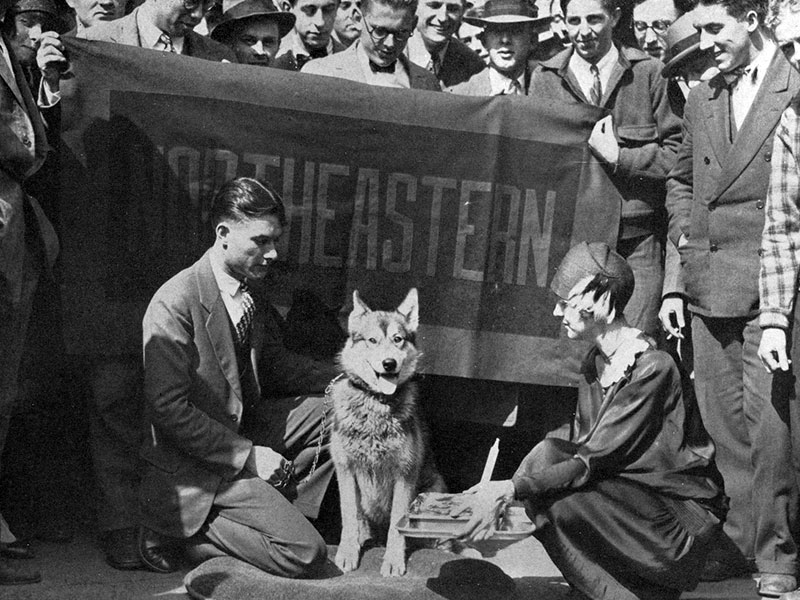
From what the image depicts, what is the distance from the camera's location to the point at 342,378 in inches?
218

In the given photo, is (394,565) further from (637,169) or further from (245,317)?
(637,169)

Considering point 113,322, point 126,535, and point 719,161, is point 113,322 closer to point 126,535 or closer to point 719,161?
point 126,535

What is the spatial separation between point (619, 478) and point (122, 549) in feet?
7.16

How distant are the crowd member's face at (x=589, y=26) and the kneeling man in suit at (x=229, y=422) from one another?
174cm

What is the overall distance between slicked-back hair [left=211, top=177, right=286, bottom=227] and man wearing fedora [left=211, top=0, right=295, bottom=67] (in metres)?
0.99

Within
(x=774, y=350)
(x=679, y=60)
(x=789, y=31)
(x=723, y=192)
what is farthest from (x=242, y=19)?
(x=774, y=350)

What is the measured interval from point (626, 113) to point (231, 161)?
1.95 meters

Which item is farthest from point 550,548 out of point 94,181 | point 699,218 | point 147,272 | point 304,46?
point 304,46

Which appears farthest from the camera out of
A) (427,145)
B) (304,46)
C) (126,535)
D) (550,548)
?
(304,46)

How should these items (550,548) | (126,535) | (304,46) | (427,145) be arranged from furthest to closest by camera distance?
(304,46)
(427,145)
(126,535)
(550,548)

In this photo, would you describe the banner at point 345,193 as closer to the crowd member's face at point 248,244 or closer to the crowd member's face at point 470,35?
the crowd member's face at point 248,244

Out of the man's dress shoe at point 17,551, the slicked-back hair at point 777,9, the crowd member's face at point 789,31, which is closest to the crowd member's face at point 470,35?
the slicked-back hair at point 777,9

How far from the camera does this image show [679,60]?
6176 mm

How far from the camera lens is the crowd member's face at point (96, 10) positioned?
6105 millimetres
